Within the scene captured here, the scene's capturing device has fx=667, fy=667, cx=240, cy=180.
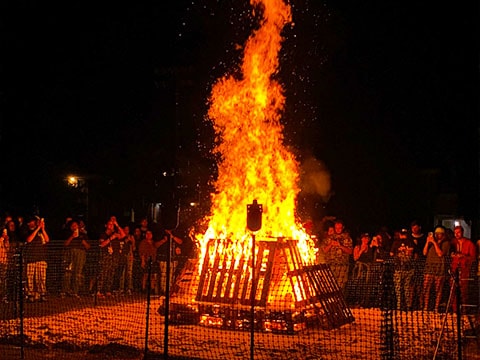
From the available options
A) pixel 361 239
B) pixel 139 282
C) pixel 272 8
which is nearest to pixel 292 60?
pixel 272 8

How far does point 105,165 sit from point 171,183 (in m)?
24.8

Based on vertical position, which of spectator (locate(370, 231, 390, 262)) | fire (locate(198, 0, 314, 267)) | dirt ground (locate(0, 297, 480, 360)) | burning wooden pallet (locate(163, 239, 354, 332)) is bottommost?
dirt ground (locate(0, 297, 480, 360))

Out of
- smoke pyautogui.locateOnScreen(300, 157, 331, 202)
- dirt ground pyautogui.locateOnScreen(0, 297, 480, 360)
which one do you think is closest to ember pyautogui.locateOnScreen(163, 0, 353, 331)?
dirt ground pyautogui.locateOnScreen(0, 297, 480, 360)

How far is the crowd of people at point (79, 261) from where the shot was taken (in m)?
13.5

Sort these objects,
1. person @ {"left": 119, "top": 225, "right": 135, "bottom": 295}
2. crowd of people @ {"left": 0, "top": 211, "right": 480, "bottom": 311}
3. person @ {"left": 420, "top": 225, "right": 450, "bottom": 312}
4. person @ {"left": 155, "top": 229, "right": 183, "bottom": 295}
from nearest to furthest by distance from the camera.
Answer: person @ {"left": 420, "top": 225, "right": 450, "bottom": 312}, crowd of people @ {"left": 0, "top": 211, "right": 480, "bottom": 311}, person @ {"left": 155, "top": 229, "right": 183, "bottom": 295}, person @ {"left": 119, "top": 225, "right": 135, "bottom": 295}

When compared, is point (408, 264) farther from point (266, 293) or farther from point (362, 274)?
point (266, 293)

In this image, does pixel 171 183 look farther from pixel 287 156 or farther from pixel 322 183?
pixel 322 183

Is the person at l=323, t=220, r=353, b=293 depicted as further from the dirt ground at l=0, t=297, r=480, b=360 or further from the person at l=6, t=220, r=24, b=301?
the person at l=6, t=220, r=24, b=301

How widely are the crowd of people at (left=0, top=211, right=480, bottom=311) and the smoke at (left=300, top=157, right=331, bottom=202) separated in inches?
441

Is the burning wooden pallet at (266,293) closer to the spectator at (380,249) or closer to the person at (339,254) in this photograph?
the person at (339,254)

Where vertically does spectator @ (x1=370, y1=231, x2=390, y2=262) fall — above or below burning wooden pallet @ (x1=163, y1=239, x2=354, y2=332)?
above

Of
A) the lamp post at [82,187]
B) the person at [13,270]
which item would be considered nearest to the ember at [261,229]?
the person at [13,270]

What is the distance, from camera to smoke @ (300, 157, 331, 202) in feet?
87.5

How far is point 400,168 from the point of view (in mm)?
28953
